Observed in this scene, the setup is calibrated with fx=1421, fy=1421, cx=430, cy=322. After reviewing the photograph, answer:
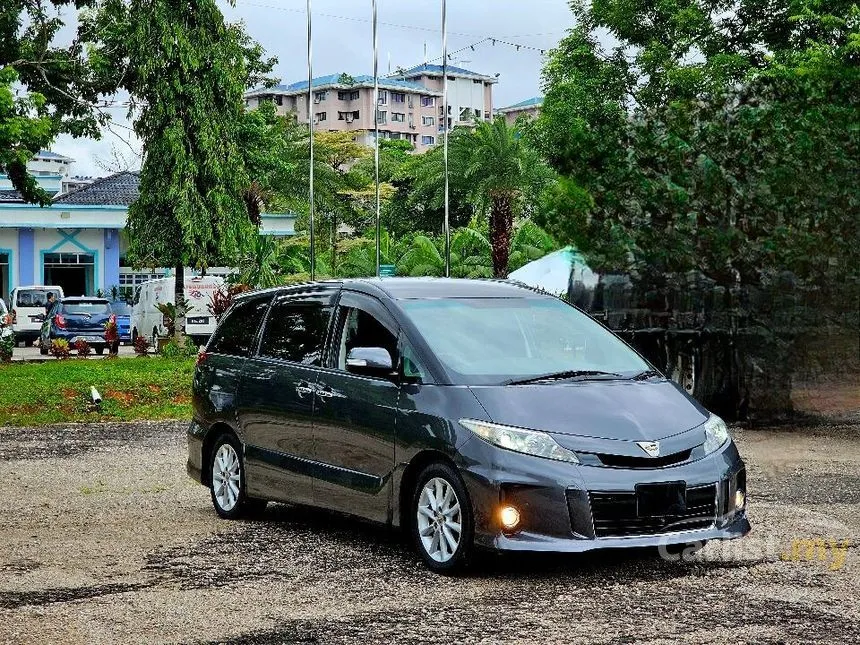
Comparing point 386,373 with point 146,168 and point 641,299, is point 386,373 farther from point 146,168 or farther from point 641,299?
point 146,168

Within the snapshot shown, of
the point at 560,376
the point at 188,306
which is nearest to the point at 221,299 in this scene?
the point at 188,306

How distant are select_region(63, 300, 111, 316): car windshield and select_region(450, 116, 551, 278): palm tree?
15378mm

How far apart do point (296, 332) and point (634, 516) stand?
288cm

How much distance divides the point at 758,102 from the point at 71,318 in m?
25.0

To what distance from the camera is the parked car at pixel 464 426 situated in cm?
694

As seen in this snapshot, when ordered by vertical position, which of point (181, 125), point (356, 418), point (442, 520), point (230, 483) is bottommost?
point (230, 483)

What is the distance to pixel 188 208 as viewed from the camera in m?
34.5

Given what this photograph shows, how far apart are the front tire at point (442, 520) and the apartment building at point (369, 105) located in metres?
125

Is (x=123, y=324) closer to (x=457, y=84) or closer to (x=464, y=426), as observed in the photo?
(x=464, y=426)

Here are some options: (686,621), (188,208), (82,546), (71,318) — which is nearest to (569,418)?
(686,621)

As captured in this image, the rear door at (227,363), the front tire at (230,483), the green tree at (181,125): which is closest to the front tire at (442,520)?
the front tire at (230,483)

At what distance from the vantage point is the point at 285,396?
8719 mm

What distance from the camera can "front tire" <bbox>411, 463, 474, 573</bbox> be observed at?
23.4ft

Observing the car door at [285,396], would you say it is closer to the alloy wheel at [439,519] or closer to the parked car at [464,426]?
the parked car at [464,426]
